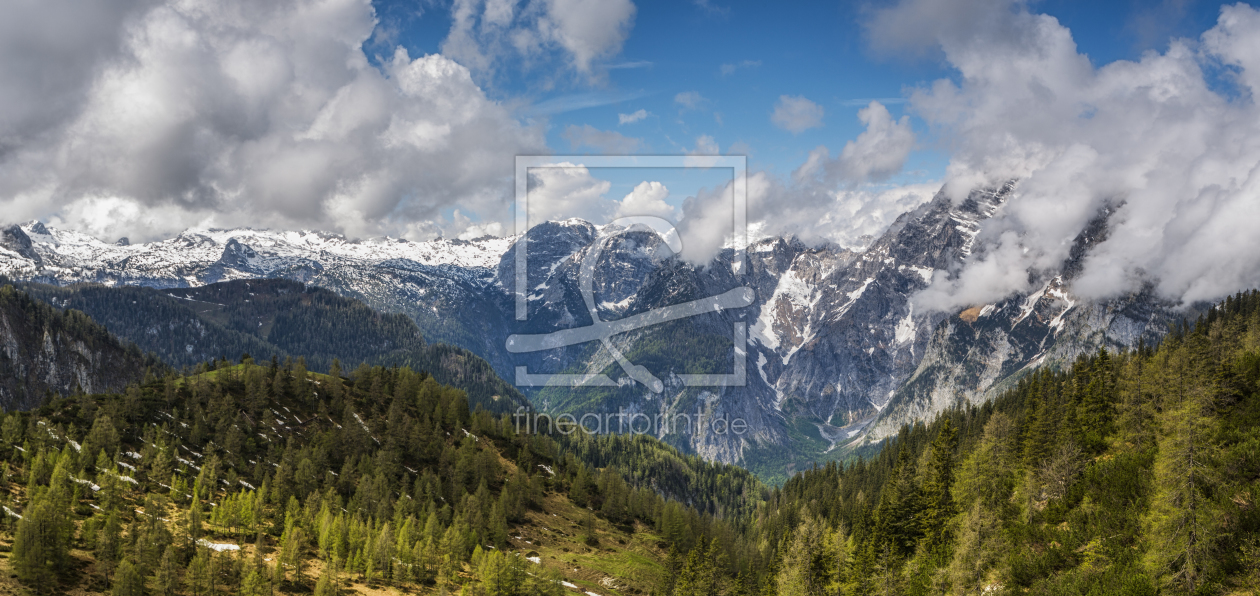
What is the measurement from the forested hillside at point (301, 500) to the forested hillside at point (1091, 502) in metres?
49.3

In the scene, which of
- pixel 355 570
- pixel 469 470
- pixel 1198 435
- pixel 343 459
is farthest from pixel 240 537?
pixel 1198 435

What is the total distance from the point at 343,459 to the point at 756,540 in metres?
110

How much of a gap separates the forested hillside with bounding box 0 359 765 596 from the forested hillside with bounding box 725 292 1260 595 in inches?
1941

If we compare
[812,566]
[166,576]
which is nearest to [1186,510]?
[812,566]

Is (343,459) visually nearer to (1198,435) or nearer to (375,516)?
(375,516)

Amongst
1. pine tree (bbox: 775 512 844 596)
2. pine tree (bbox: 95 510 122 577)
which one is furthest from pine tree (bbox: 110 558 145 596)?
pine tree (bbox: 775 512 844 596)

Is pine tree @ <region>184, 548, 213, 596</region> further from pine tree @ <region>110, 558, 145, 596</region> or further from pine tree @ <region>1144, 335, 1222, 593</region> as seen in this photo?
pine tree @ <region>1144, 335, 1222, 593</region>

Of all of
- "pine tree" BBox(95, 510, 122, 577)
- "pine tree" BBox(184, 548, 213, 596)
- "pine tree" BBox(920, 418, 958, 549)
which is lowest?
"pine tree" BBox(184, 548, 213, 596)

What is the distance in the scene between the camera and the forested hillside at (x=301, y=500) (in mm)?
87000

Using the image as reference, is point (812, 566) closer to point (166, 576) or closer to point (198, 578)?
point (198, 578)

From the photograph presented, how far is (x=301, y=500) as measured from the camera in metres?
130

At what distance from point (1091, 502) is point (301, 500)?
12884cm

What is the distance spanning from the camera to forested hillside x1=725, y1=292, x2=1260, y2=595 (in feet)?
152

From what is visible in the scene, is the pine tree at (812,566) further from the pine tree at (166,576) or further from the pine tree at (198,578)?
the pine tree at (166,576)
